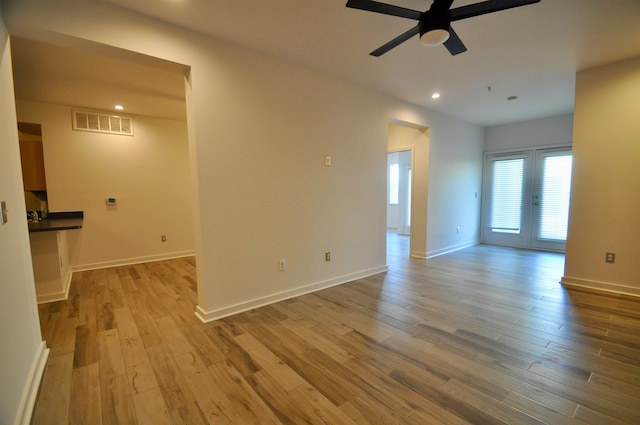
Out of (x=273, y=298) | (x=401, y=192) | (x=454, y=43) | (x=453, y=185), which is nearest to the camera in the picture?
(x=454, y=43)

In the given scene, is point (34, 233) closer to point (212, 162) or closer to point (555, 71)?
point (212, 162)

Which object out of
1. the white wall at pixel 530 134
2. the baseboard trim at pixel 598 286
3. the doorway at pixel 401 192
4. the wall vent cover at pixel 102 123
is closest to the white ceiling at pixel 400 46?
the wall vent cover at pixel 102 123

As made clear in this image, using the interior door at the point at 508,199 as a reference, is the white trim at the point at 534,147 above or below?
above

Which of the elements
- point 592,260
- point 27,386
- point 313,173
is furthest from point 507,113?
point 27,386

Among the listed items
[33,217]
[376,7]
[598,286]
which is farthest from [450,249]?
[33,217]

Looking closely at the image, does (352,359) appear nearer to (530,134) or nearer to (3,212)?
(3,212)

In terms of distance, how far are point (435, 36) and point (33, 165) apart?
5.78 metres

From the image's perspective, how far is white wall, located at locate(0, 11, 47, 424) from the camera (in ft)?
4.41

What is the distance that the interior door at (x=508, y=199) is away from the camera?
594cm

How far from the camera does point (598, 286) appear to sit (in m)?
3.45

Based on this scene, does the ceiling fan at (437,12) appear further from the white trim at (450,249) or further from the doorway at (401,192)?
the doorway at (401,192)

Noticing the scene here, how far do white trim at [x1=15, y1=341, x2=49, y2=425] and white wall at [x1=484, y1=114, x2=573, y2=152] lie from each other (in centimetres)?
778

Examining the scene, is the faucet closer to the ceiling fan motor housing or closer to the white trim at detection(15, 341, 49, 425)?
the white trim at detection(15, 341, 49, 425)

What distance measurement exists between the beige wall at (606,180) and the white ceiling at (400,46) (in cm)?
34
